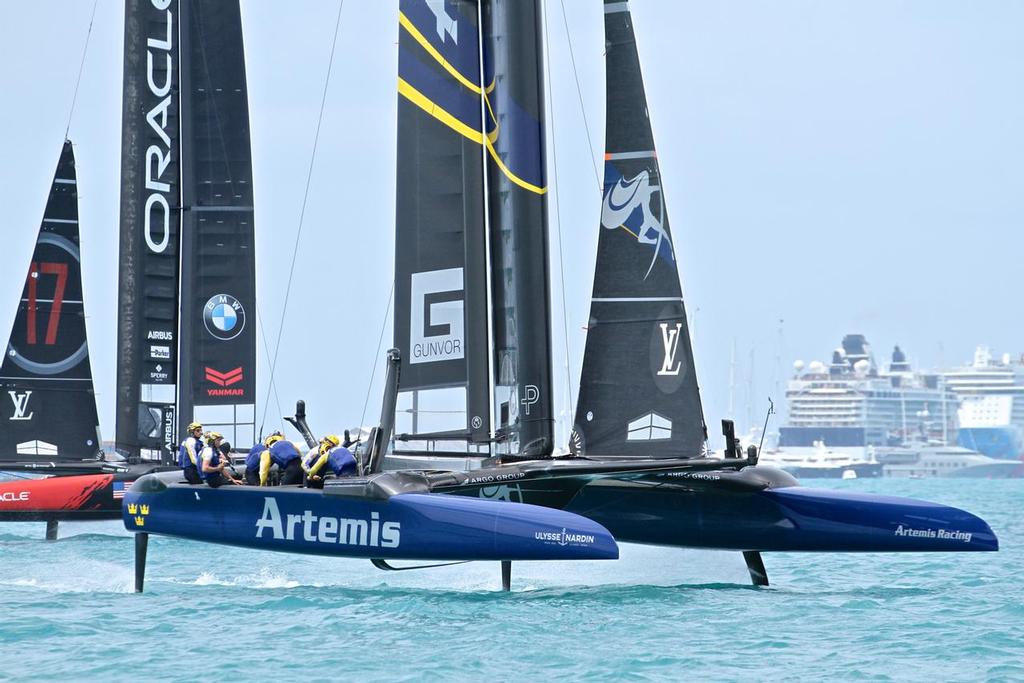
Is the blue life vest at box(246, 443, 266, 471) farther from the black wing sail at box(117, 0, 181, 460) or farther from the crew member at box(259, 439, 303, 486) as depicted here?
the black wing sail at box(117, 0, 181, 460)

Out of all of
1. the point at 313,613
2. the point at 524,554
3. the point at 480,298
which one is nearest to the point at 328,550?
the point at 313,613

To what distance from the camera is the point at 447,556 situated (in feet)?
33.9

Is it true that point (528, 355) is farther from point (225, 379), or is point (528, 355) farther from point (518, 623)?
point (225, 379)

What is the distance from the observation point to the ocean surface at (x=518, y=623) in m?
8.24

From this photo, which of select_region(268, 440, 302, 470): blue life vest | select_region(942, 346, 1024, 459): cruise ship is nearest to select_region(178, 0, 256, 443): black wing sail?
select_region(268, 440, 302, 470): blue life vest

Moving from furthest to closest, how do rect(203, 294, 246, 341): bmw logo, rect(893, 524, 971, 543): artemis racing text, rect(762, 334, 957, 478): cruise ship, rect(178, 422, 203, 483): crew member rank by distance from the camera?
rect(762, 334, 957, 478): cruise ship, rect(203, 294, 246, 341): bmw logo, rect(178, 422, 203, 483): crew member, rect(893, 524, 971, 543): artemis racing text

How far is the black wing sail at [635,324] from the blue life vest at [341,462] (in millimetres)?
1942

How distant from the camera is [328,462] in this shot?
1127 centimetres

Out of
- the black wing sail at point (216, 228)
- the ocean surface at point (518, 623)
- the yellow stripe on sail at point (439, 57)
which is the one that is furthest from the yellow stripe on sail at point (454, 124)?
the black wing sail at point (216, 228)

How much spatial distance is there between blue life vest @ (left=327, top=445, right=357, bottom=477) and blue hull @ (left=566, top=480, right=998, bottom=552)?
6.23 ft

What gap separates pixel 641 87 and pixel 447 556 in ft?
13.9

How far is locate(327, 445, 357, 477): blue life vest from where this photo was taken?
1116 cm

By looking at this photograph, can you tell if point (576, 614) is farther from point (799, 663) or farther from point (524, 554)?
point (799, 663)

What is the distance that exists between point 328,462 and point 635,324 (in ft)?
8.54
